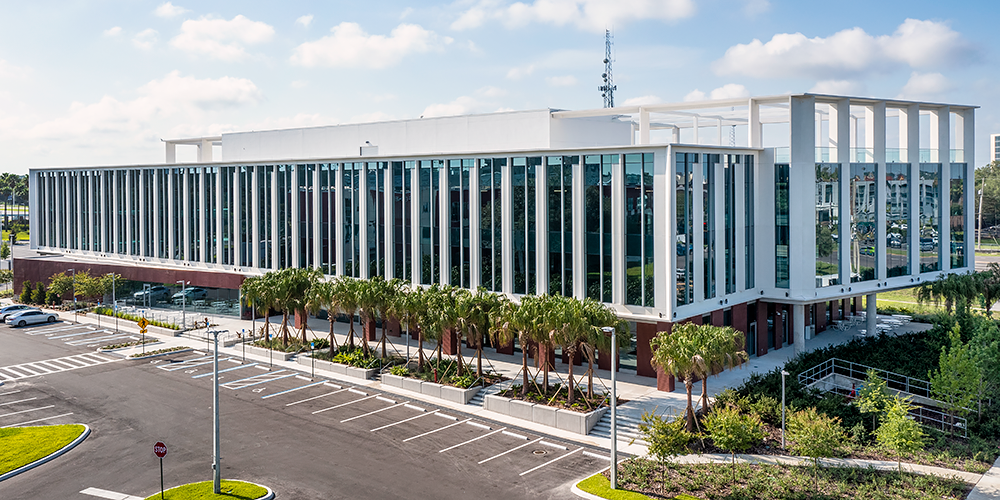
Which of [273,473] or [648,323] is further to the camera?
[648,323]

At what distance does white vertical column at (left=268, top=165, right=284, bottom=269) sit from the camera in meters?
57.7

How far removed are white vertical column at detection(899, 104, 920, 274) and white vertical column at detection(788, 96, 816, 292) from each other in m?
10.2

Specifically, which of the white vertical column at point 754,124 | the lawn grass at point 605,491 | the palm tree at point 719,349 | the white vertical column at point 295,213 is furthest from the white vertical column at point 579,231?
the white vertical column at point 295,213

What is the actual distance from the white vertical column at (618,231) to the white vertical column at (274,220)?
96.2ft

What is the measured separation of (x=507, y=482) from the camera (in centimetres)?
2736

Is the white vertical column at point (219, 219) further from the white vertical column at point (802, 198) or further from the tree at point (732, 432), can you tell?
the tree at point (732, 432)

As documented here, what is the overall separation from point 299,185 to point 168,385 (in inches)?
782

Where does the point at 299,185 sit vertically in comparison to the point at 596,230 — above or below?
above

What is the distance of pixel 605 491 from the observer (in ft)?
85.9

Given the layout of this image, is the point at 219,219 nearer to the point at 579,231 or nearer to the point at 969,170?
the point at 579,231

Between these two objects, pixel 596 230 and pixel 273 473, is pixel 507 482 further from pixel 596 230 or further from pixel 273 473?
pixel 596 230

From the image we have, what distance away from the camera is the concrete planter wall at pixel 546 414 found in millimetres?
33128

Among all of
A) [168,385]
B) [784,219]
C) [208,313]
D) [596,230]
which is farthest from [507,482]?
[208,313]

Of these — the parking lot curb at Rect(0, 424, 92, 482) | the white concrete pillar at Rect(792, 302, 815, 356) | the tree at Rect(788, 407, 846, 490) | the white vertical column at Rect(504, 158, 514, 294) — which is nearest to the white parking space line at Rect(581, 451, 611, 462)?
the tree at Rect(788, 407, 846, 490)
